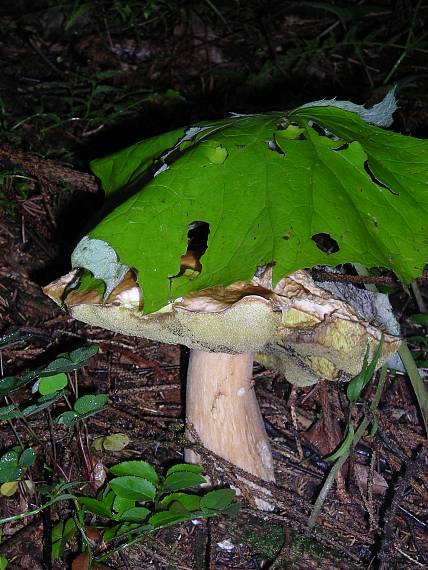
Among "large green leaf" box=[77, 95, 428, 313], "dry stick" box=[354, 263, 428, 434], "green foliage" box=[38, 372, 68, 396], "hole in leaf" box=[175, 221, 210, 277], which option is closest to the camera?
"large green leaf" box=[77, 95, 428, 313]

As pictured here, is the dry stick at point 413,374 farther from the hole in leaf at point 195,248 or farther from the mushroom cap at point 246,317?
the hole in leaf at point 195,248

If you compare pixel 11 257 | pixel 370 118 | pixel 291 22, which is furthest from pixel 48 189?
pixel 291 22

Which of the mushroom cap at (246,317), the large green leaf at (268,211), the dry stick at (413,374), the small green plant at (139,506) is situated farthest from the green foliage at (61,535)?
the dry stick at (413,374)

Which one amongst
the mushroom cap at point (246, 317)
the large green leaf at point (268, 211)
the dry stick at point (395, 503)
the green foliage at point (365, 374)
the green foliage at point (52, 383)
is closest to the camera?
the large green leaf at point (268, 211)

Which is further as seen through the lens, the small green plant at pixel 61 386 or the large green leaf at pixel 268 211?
the small green plant at pixel 61 386

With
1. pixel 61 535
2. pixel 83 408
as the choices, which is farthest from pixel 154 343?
pixel 61 535

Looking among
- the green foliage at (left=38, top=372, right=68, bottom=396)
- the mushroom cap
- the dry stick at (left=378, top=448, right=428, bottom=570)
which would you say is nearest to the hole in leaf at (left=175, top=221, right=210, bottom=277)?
the mushroom cap

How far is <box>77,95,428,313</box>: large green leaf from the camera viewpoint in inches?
52.5

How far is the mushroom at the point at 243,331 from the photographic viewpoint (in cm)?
148

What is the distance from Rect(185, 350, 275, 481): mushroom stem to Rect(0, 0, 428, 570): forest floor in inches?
2.8

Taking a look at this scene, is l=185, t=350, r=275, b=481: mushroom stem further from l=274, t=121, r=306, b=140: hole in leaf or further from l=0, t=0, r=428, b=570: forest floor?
l=274, t=121, r=306, b=140: hole in leaf

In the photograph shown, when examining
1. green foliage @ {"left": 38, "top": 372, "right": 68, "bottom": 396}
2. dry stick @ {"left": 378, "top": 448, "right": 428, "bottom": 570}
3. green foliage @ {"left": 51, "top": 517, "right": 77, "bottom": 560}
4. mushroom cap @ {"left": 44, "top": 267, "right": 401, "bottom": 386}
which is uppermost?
mushroom cap @ {"left": 44, "top": 267, "right": 401, "bottom": 386}

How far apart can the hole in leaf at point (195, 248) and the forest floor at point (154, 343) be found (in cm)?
65

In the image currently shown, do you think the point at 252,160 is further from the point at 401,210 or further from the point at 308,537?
the point at 308,537
